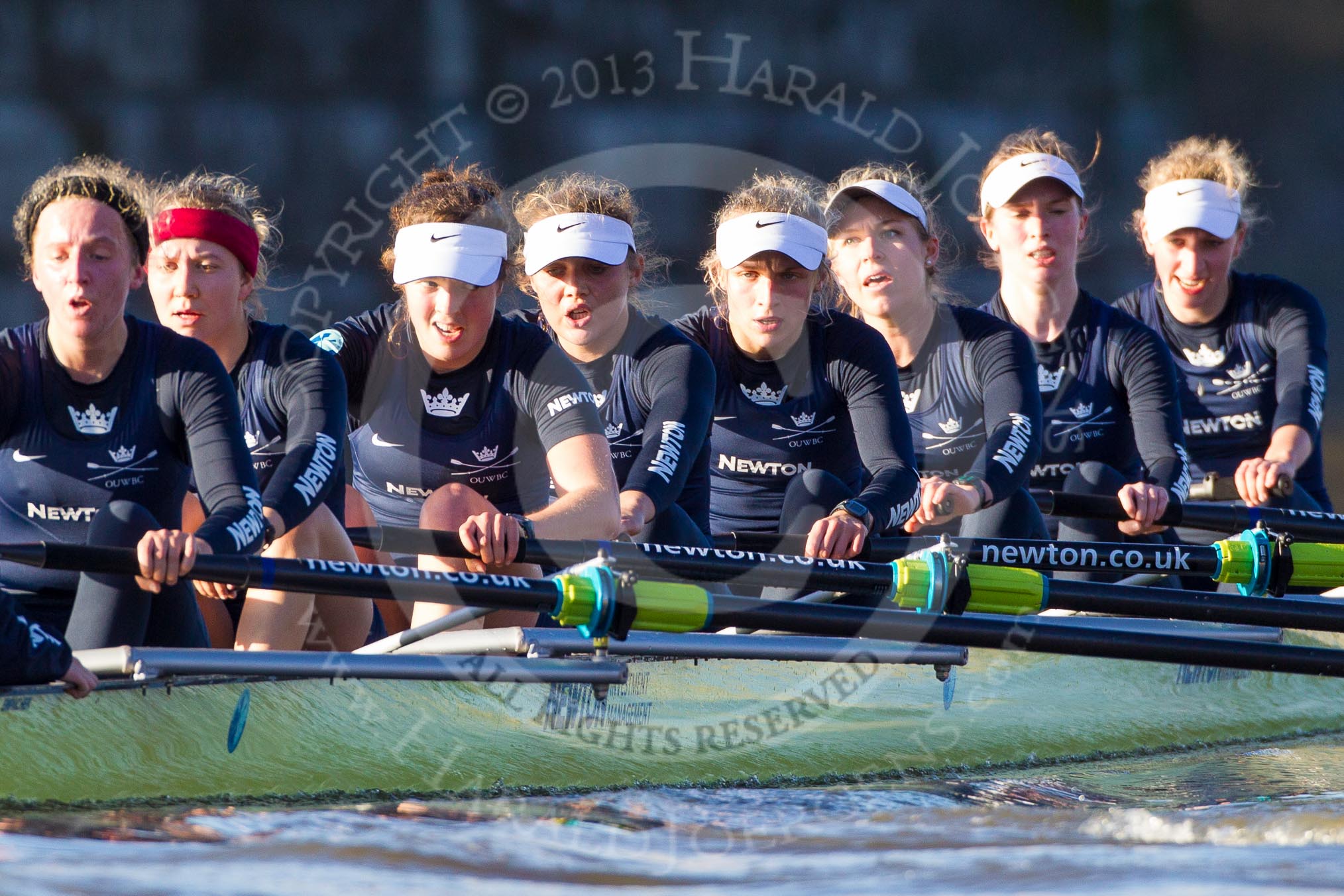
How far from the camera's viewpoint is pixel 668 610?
269 cm

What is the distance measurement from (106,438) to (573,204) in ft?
4.31

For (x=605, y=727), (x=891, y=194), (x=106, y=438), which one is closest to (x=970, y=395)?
(x=891, y=194)

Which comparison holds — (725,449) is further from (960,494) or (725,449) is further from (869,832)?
(869,832)

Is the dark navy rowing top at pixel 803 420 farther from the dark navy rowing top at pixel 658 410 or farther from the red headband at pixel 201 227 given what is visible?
the red headband at pixel 201 227

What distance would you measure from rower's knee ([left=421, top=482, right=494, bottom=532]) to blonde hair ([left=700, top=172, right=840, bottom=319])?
98cm

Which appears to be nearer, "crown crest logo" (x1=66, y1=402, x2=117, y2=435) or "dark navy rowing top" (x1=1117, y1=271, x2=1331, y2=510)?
"crown crest logo" (x1=66, y1=402, x2=117, y2=435)

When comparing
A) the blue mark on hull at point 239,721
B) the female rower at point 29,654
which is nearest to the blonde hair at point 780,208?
the blue mark on hull at point 239,721

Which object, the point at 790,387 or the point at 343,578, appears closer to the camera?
the point at 343,578

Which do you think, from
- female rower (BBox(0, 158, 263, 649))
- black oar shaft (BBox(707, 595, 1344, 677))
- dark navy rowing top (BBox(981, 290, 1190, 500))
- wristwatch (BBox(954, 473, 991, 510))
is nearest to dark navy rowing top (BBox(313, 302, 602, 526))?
female rower (BBox(0, 158, 263, 649))

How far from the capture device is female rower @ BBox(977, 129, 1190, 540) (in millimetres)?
4539

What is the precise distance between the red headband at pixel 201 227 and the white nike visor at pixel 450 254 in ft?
1.17

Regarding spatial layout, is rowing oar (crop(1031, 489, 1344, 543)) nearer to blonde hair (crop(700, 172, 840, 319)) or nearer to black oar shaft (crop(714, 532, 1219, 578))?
black oar shaft (crop(714, 532, 1219, 578))

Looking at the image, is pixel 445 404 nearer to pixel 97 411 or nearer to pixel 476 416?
pixel 476 416

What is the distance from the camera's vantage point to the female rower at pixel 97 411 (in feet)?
9.16
